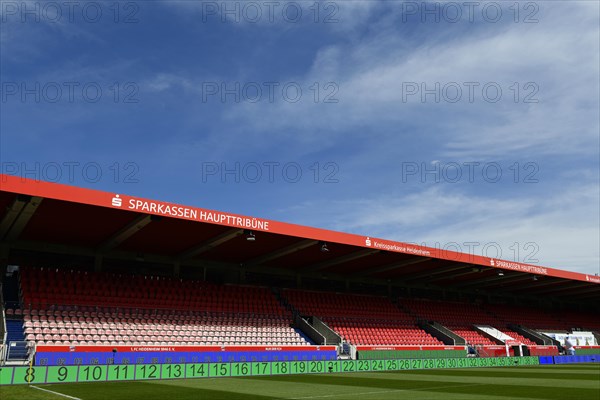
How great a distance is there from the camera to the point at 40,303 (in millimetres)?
25078

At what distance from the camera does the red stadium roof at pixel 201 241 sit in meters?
22.8

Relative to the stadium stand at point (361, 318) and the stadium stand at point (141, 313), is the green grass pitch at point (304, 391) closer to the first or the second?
the stadium stand at point (141, 313)

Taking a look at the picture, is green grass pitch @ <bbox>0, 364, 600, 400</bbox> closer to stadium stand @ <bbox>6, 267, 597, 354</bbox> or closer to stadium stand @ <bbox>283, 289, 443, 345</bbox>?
stadium stand @ <bbox>6, 267, 597, 354</bbox>

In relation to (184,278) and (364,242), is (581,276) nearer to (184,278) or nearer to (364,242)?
(364,242)

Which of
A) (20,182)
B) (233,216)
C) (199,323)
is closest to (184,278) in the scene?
(199,323)

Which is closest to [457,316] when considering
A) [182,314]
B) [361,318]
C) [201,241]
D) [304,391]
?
[361,318]

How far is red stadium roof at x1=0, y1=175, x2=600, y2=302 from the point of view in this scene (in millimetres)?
22797

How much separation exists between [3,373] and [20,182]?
7.74 metres

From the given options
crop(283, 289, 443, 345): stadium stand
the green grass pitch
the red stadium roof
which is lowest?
the green grass pitch

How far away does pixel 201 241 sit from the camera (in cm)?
3023

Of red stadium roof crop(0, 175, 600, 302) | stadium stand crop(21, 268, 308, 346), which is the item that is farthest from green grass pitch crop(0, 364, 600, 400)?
red stadium roof crop(0, 175, 600, 302)

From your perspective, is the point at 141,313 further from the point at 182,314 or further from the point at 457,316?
the point at 457,316

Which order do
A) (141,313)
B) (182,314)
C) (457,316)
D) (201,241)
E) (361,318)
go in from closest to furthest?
(141,313) → (182,314) → (201,241) → (361,318) → (457,316)

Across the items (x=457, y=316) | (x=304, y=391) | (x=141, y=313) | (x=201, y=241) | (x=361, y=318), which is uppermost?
(x=201, y=241)
